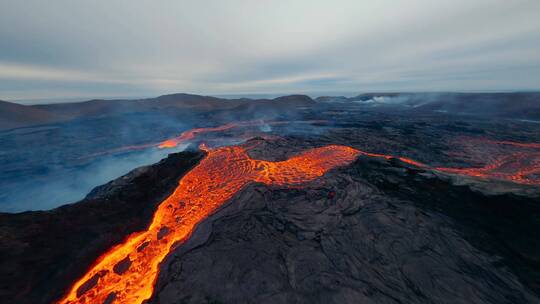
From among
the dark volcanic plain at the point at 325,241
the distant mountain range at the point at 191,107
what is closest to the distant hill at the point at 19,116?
the distant mountain range at the point at 191,107

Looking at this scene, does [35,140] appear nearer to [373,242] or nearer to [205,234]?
[205,234]

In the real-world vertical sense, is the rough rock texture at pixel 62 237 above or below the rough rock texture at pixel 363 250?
above

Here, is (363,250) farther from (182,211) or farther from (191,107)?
(191,107)

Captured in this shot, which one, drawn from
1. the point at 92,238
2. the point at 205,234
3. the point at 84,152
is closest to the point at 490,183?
the point at 205,234

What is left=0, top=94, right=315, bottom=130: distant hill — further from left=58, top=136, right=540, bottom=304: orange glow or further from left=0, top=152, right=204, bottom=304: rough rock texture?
left=0, top=152, right=204, bottom=304: rough rock texture

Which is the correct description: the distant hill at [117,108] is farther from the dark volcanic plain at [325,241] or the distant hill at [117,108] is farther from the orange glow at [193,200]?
the dark volcanic plain at [325,241]

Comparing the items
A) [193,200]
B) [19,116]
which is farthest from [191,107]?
[193,200]
